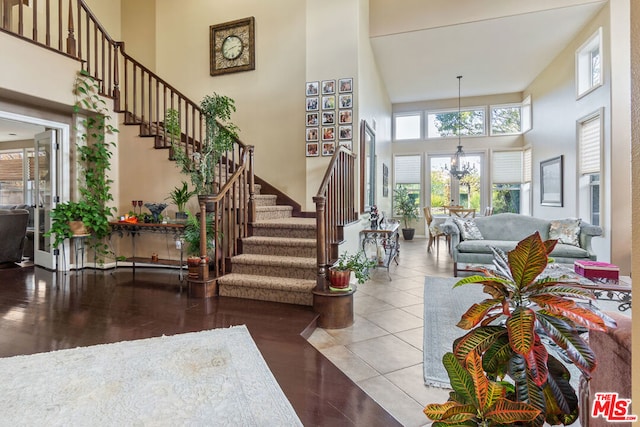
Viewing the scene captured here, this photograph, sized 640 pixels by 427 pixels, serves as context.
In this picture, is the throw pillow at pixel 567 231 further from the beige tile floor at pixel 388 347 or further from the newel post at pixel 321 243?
the newel post at pixel 321 243

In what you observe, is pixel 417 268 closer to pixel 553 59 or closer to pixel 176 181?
pixel 176 181

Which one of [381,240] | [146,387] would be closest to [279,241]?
[381,240]

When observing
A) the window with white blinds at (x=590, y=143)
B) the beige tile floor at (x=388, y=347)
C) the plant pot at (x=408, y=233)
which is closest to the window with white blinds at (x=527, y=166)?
the window with white blinds at (x=590, y=143)

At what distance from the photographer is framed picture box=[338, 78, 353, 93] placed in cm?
496

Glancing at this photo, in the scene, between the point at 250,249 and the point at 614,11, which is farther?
the point at 614,11

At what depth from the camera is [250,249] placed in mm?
4113

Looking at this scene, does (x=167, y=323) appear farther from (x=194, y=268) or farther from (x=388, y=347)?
(x=388, y=347)

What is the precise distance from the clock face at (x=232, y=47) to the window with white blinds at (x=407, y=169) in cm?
585

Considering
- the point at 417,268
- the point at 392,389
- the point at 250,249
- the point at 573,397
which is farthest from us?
the point at 417,268

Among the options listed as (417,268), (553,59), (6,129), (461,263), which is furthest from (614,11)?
(6,129)

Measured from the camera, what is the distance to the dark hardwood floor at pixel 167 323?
1.87m

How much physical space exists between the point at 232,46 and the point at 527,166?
7804 millimetres

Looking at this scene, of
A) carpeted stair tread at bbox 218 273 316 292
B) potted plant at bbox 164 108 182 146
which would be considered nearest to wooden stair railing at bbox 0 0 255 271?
potted plant at bbox 164 108 182 146

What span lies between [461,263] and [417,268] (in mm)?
769
